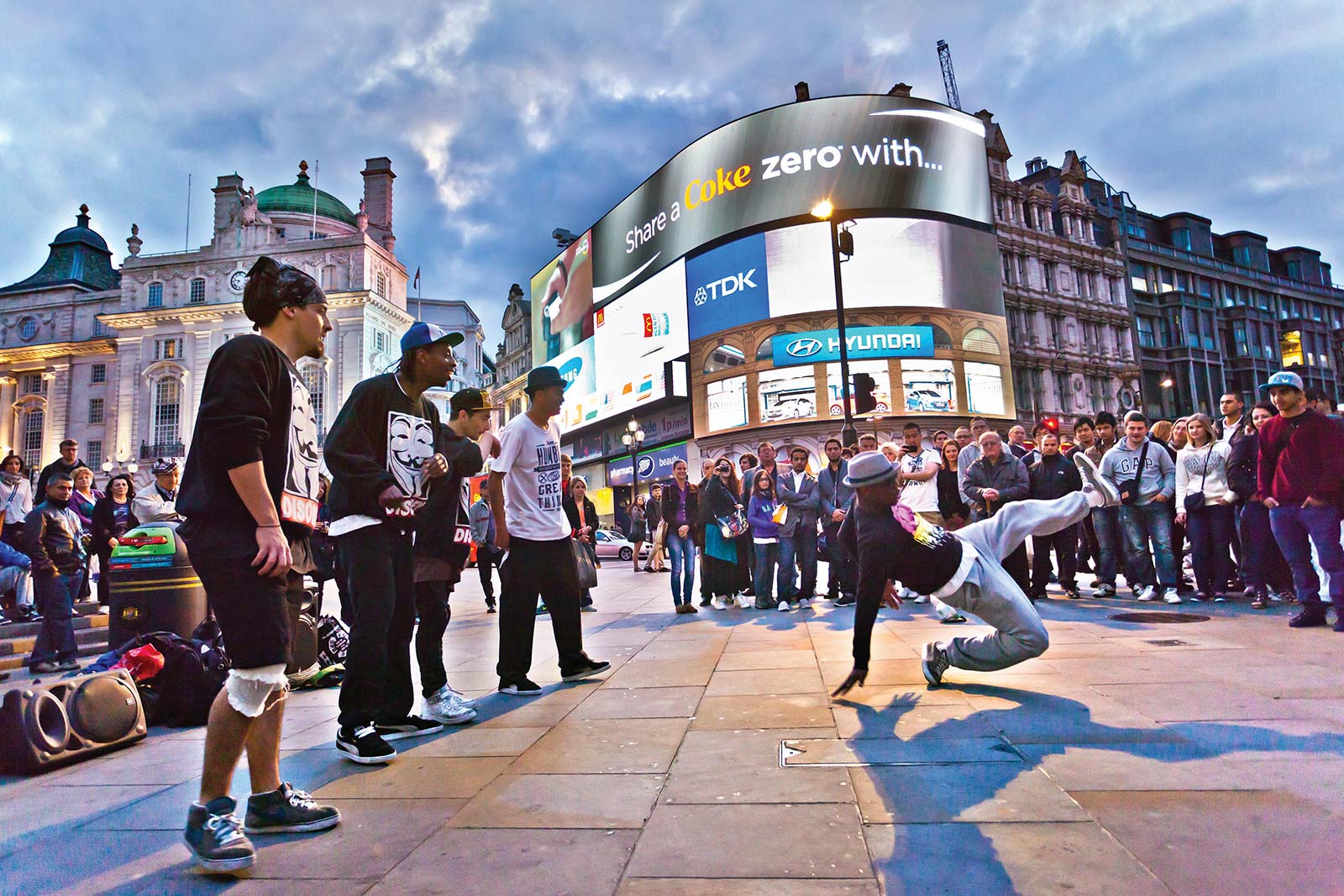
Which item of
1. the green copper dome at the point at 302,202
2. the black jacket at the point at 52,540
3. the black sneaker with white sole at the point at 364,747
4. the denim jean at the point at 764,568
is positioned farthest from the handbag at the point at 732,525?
the green copper dome at the point at 302,202

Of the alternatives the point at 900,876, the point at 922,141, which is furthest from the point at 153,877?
the point at 922,141

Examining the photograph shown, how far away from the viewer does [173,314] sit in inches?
2036

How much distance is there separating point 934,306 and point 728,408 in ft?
32.7

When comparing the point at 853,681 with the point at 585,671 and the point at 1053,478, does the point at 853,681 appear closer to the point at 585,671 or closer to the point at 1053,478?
the point at 585,671

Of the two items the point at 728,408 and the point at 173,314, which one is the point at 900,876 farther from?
the point at 173,314

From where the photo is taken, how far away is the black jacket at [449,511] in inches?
166

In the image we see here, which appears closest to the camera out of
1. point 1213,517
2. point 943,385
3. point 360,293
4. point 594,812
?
point 594,812

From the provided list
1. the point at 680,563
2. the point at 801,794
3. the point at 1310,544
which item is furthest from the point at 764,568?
the point at 801,794

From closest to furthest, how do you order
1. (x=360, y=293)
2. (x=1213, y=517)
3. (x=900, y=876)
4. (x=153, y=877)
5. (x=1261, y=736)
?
(x=900, y=876), (x=153, y=877), (x=1261, y=736), (x=1213, y=517), (x=360, y=293)

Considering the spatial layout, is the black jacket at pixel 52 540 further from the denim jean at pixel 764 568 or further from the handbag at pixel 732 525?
the denim jean at pixel 764 568

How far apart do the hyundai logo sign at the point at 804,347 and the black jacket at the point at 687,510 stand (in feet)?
77.7

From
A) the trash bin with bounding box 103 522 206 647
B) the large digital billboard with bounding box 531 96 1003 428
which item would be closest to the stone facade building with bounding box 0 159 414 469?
the large digital billboard with bounding box 531 96 1003 428

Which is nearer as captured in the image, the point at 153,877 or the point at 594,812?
the point at 153,877

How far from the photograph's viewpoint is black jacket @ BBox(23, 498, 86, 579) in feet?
20.9
